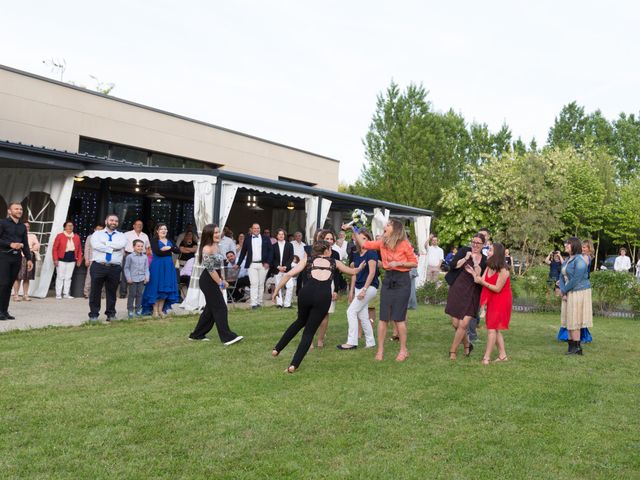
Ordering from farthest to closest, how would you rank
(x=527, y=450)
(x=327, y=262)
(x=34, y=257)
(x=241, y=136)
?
(x=241, y=136) < (x=34, y=257) < (x=327, y=262) < (x=527, y=450)

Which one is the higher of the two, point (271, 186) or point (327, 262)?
point (271, 186)

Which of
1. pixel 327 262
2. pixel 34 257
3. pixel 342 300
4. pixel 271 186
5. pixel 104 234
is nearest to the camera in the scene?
pixel 327 262

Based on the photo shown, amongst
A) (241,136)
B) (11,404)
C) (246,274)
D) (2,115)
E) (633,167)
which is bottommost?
(11,404)

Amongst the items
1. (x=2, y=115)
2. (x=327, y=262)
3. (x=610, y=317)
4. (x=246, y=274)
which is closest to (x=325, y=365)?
(x=327, y=262)

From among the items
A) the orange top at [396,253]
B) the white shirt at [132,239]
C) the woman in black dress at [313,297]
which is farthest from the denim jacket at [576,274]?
the white shirt at [132,239]

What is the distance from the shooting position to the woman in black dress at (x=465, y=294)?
7668 mm

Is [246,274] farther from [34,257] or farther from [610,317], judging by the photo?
[610,317]

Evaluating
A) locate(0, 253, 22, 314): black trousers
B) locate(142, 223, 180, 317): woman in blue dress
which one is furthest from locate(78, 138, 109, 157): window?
locate(0, 253, 22, 314): black trousers

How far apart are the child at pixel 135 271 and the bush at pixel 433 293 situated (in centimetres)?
774

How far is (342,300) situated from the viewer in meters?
15.6

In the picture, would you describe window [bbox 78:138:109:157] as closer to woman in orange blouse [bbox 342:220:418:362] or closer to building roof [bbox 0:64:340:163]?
building roof [bbox 0:64:340:163]

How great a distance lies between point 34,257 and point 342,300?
23.8 feet

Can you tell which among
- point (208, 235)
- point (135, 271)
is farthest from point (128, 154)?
point (208, 235)

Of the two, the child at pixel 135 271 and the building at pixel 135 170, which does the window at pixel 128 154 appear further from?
the child at pixel 135 271
